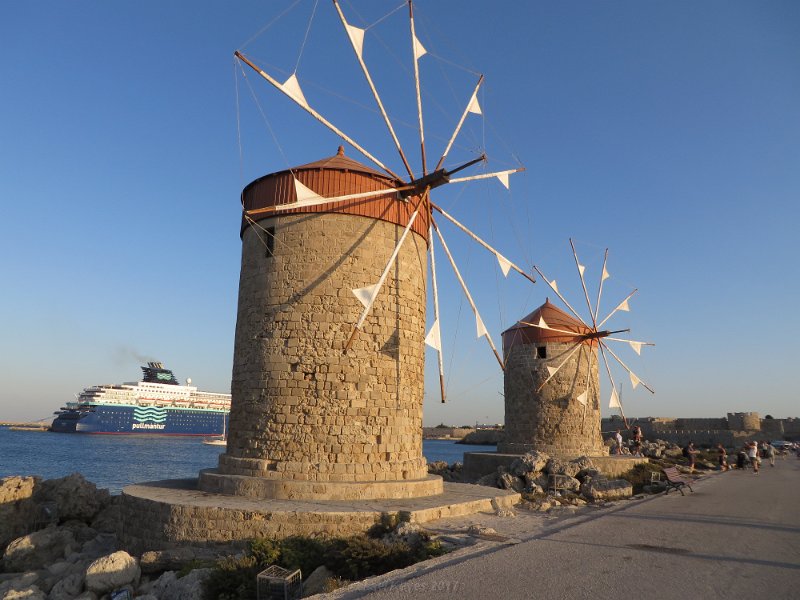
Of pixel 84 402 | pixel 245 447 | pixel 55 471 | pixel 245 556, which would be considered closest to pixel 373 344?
pixel 245 447

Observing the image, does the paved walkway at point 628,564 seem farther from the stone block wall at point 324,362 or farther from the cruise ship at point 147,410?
the cruise ship at point 147,410

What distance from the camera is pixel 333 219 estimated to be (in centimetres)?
1151

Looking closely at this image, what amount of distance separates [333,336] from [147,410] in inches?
2843

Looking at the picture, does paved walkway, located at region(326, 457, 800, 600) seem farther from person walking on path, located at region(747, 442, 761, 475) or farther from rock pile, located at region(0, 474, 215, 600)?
person walking on path, located at region(747, 442, 761, 475)

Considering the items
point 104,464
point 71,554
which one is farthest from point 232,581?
point 104,464

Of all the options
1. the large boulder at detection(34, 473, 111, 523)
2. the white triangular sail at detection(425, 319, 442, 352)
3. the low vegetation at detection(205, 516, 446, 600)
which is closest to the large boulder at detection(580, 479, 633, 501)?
the white triangular sail at detection(425, 319, 442, 352)

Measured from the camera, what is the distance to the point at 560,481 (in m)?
15.3

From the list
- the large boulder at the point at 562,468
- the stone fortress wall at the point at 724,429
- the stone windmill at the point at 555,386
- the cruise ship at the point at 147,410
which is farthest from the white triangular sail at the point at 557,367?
the cruise ship at the point at 147,410

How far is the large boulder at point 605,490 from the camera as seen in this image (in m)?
13.5

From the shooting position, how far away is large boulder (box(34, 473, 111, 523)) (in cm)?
1225

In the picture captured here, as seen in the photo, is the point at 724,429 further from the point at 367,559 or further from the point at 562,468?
the point at 367,559

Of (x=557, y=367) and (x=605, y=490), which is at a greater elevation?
(x=557, y=367)

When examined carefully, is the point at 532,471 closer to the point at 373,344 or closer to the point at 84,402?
the point at 373,344

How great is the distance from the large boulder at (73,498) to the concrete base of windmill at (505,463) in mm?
13345
